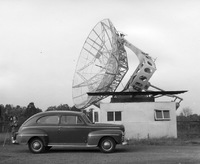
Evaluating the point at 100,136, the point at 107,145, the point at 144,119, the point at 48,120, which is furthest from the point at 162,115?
the point at 48,120

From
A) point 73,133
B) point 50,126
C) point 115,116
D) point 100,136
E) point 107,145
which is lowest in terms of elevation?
point 107,145

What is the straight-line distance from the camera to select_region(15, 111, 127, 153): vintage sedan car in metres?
14.6

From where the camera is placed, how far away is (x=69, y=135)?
14.7 metres

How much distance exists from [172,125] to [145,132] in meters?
1.86

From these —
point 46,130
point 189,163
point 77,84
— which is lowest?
point 189,163

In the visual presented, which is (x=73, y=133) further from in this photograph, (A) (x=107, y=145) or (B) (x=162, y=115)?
(B) (x=162, y=115)

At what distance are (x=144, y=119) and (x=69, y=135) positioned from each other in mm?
10080

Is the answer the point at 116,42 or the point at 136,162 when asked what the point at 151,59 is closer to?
the point at 116,42

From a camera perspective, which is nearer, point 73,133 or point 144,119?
point 73,133

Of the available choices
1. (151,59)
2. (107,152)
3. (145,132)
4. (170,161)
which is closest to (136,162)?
(170,161)

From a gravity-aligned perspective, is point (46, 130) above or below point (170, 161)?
above

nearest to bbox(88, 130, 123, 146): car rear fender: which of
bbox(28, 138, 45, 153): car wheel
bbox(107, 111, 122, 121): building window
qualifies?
bbox(28, 138, 45, 153): car wheel

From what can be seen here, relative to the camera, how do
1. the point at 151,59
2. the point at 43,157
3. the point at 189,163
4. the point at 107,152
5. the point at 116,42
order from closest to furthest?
the point at 189,163 < the point at 43,157 < the point at 107,152 < the point at 116,42 < the point at 151,59

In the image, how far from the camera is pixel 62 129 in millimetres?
14766
